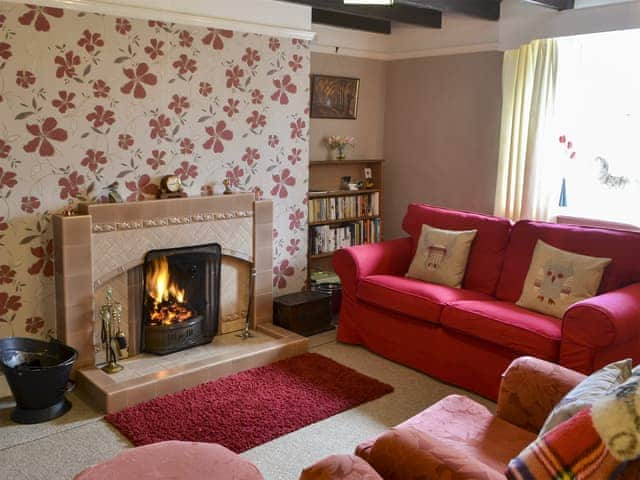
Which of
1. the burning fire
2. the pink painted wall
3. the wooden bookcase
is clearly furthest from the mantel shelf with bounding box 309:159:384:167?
→ the burning fire

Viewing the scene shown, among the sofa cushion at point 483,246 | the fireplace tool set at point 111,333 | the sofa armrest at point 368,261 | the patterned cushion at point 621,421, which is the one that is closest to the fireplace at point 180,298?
the fireplace tool set at point 111,333

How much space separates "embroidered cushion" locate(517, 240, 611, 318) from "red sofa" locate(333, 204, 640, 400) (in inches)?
2.9

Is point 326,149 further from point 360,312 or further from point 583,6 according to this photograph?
point 583,6

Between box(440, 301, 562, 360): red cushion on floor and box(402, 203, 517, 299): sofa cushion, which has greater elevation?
box(402, 203, 517, 299): sofa cushion

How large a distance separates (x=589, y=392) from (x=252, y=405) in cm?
202

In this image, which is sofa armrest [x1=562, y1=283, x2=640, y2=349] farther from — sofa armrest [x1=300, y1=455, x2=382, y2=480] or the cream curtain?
sofa armrest [x1=300, y1=455, x2=382, y2=480]

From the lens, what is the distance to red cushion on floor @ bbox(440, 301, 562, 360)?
328cm

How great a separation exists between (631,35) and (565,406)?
3.26 m

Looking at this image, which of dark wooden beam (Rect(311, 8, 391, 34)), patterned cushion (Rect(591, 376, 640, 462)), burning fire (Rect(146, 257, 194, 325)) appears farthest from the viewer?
dark wooden beam (Rect(311, 8, 391, 34))

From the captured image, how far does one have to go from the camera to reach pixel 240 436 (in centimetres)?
309

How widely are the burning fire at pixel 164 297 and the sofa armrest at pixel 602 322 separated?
2340mm

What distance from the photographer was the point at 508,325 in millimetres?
3424

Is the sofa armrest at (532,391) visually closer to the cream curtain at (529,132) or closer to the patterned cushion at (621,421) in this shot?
the patterned cushion at (621,421)

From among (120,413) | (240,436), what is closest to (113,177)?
(120,413)
